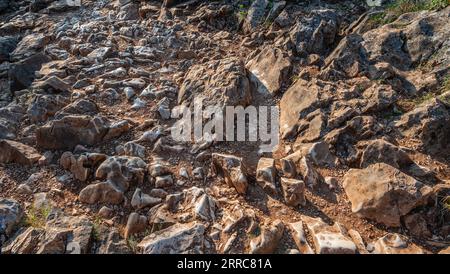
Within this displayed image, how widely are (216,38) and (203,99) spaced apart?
3202mm

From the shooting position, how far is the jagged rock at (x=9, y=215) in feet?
13.0

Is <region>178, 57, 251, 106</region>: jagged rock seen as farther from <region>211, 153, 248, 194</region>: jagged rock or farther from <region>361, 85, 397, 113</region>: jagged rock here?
<region>361, 85, 397, 113</region>: jagged rock

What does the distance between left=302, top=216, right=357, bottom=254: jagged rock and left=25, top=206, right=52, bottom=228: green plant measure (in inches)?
133

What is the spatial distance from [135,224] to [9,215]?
1.63 metres

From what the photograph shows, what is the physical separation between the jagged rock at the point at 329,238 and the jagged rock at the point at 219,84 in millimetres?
2737

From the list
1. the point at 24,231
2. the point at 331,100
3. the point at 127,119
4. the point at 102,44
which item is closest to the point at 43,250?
the point at 24,231

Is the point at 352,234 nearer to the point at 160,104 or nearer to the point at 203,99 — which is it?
the point at 203,99

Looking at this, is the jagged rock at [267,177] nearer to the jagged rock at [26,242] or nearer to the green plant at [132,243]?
the green plant at [132,243]

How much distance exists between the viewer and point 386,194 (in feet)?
13.1

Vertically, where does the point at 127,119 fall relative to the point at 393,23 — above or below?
below

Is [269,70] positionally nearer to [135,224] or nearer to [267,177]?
[267,177]

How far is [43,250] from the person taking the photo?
3.68 m

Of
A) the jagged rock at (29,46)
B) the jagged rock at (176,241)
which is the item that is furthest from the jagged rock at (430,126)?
the jagged rock at (29,46)

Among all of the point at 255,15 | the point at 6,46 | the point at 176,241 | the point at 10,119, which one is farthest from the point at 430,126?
the point at 6,46
